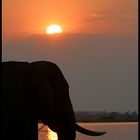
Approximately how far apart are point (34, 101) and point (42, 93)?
112 millimetres

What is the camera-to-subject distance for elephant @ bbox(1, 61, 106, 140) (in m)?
5.29

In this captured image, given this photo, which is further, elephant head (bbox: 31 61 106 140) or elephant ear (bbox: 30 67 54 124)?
elephant head (bbox: 31 61 106 140)

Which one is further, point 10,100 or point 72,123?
point 72,123

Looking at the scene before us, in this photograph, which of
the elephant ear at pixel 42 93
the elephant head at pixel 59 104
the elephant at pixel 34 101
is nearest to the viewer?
the elephant at pixel 34 101

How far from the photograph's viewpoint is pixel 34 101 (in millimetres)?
5512

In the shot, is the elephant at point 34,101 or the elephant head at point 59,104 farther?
the elephant head at point 59,104

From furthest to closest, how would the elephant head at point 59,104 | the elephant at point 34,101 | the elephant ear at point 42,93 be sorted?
the elephant head at point 59,104 → the elephant ear at point 42,93 → the elephant at point 34,101

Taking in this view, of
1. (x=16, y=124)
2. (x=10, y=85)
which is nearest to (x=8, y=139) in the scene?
(x=16, y=124)

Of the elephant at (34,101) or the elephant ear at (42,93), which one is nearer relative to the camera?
the elephant at (34,101)

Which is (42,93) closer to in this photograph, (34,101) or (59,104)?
(34,101)

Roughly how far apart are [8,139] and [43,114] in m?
0.46

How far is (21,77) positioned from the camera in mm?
5578

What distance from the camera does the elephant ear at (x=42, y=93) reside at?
5.54 metres

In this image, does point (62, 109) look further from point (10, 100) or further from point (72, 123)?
point (10, 100)
